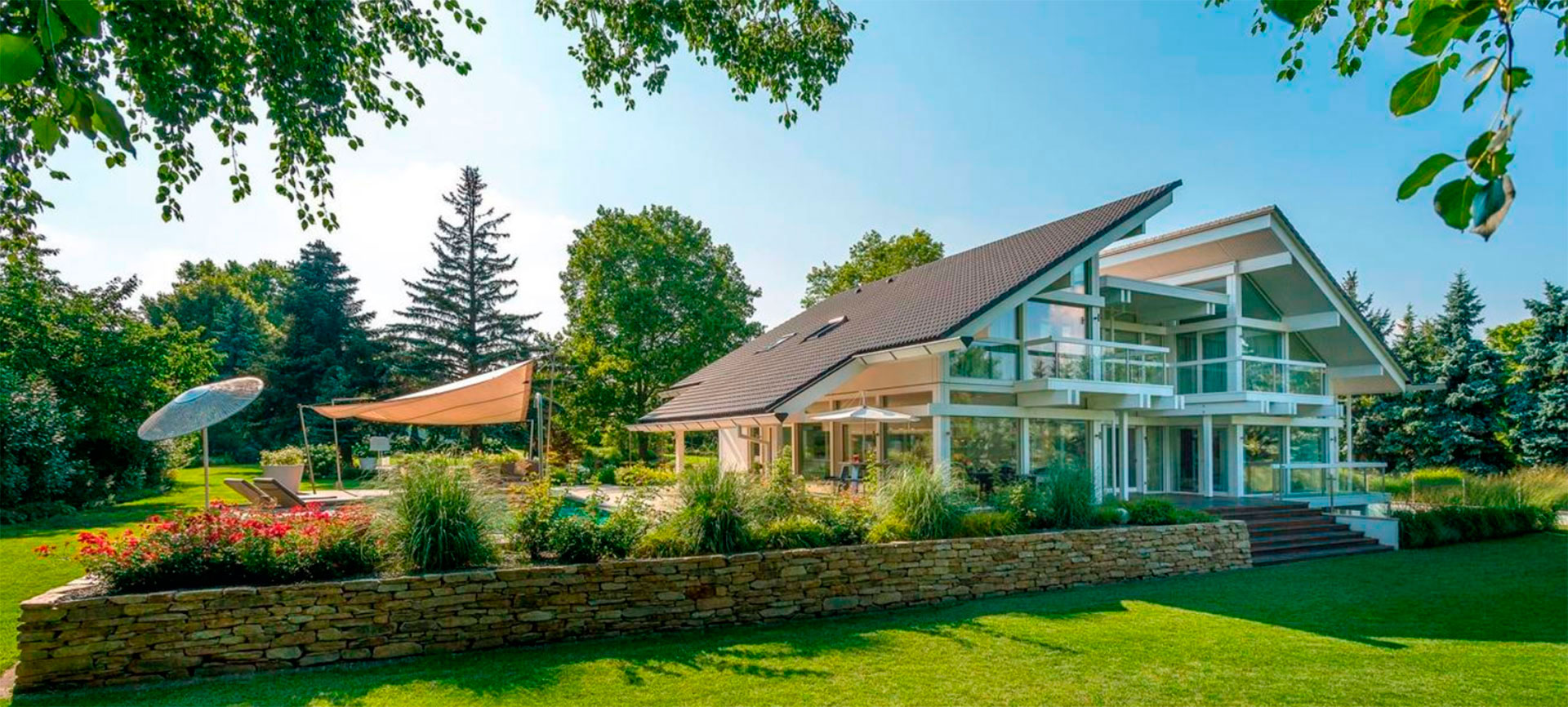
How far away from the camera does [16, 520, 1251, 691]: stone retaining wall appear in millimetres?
6520

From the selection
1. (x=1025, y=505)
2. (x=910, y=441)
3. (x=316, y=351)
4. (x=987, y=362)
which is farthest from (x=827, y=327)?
(x=316, y=351)

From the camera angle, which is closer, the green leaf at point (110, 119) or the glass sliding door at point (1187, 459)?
the green leaf at point (110, 119)

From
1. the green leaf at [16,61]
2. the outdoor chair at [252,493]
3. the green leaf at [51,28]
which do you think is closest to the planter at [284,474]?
the outdoor chair at [252,493]

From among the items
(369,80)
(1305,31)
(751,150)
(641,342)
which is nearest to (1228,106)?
(1305,31)

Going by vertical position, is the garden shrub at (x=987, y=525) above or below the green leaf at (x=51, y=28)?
below

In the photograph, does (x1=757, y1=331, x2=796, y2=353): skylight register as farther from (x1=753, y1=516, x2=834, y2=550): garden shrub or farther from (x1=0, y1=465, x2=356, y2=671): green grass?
(x1=0, y1=465, x2=356, y2=671): green grass

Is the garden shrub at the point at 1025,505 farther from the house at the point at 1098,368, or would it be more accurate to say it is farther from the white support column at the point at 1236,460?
the white support column at the point at 1236,460

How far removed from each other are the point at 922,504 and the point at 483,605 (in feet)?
18.0

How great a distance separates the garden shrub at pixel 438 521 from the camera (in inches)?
305

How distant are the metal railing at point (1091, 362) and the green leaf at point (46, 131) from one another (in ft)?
51.2

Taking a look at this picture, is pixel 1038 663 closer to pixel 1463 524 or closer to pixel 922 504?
pixel 922 504

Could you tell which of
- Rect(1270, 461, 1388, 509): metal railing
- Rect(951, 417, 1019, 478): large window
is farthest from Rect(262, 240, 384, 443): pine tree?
Rect(1270, 461, 1388, 509): metal railing

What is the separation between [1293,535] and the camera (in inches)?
588

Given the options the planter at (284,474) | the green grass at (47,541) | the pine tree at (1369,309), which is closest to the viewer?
the green grass at (47,541)
